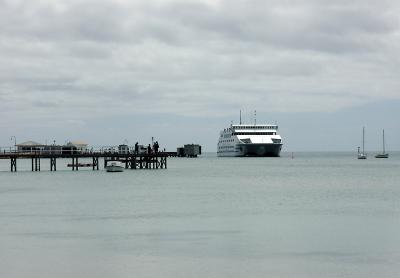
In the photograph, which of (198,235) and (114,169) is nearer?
(198,235)

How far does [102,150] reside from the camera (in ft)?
400

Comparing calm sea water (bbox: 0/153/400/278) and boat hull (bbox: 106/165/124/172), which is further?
boat hull (bbox: 106/165/124/172)

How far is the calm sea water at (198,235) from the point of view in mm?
29891

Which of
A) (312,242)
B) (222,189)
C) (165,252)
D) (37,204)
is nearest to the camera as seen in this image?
(165,252)

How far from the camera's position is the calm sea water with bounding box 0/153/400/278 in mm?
29891

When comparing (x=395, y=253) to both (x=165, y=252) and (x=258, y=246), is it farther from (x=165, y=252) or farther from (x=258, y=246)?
(x=165, y=252)

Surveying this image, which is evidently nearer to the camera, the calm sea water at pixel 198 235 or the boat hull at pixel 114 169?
the calm sea water at pixel 198 235

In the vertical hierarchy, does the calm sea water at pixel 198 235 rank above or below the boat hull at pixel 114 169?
below

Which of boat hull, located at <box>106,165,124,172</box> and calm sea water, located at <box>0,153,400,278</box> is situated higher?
boat hull, located at <box>106,165,124,172</box>

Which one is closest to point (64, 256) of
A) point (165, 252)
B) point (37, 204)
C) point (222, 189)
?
point (165, 252)

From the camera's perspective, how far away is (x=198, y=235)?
39.6m

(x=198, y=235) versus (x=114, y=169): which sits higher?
(x=114, y=169)

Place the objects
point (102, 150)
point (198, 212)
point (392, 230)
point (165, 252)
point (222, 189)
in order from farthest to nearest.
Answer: point (102, 150)
point (222, 189)
point (198, 212)
point (392, 230)
point (165, 252)

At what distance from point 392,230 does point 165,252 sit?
49.6ft
